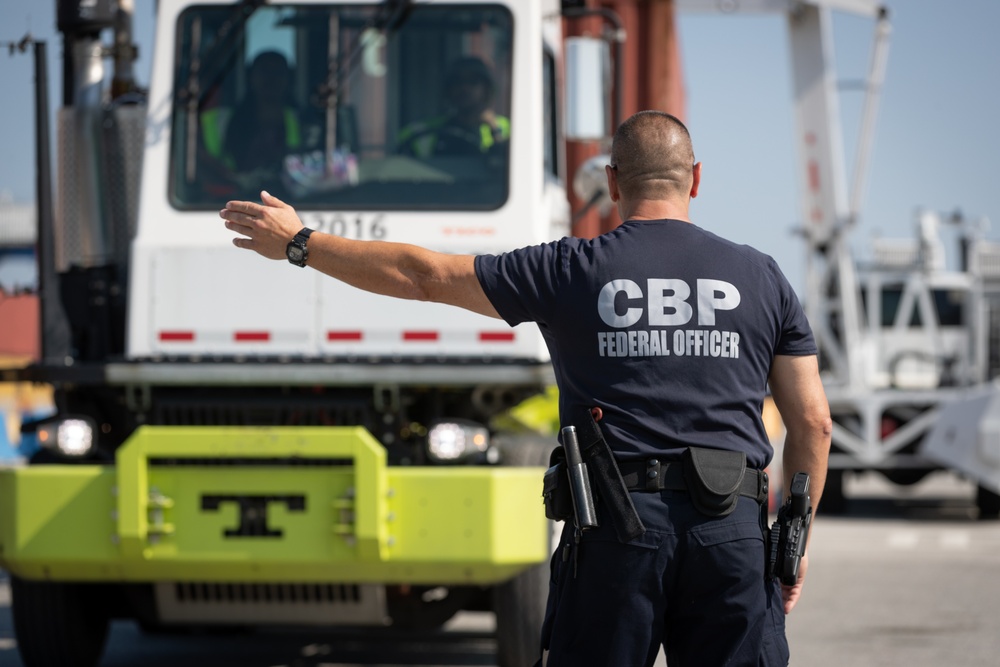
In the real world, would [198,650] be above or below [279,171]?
below

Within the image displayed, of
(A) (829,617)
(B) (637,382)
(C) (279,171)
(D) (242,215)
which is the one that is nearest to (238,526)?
(C) (279,171)

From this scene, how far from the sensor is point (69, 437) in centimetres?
596

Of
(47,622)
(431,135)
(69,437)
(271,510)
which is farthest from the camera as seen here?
(431,135)

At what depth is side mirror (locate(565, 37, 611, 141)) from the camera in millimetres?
6488

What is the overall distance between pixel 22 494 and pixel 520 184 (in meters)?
2.36

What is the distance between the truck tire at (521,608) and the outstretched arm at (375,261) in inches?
98.8

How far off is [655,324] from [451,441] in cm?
262

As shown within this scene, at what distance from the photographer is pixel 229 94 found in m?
6.47

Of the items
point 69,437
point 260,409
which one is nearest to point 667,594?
point 260,409

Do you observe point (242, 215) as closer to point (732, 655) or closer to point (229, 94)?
point (732, 655)

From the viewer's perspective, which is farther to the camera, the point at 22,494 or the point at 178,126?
the point at 178,126

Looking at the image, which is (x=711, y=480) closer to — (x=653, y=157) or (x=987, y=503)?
(x=653, y=157)

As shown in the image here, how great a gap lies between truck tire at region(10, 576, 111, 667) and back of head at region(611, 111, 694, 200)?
377cm

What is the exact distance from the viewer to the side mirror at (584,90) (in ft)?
21.3
